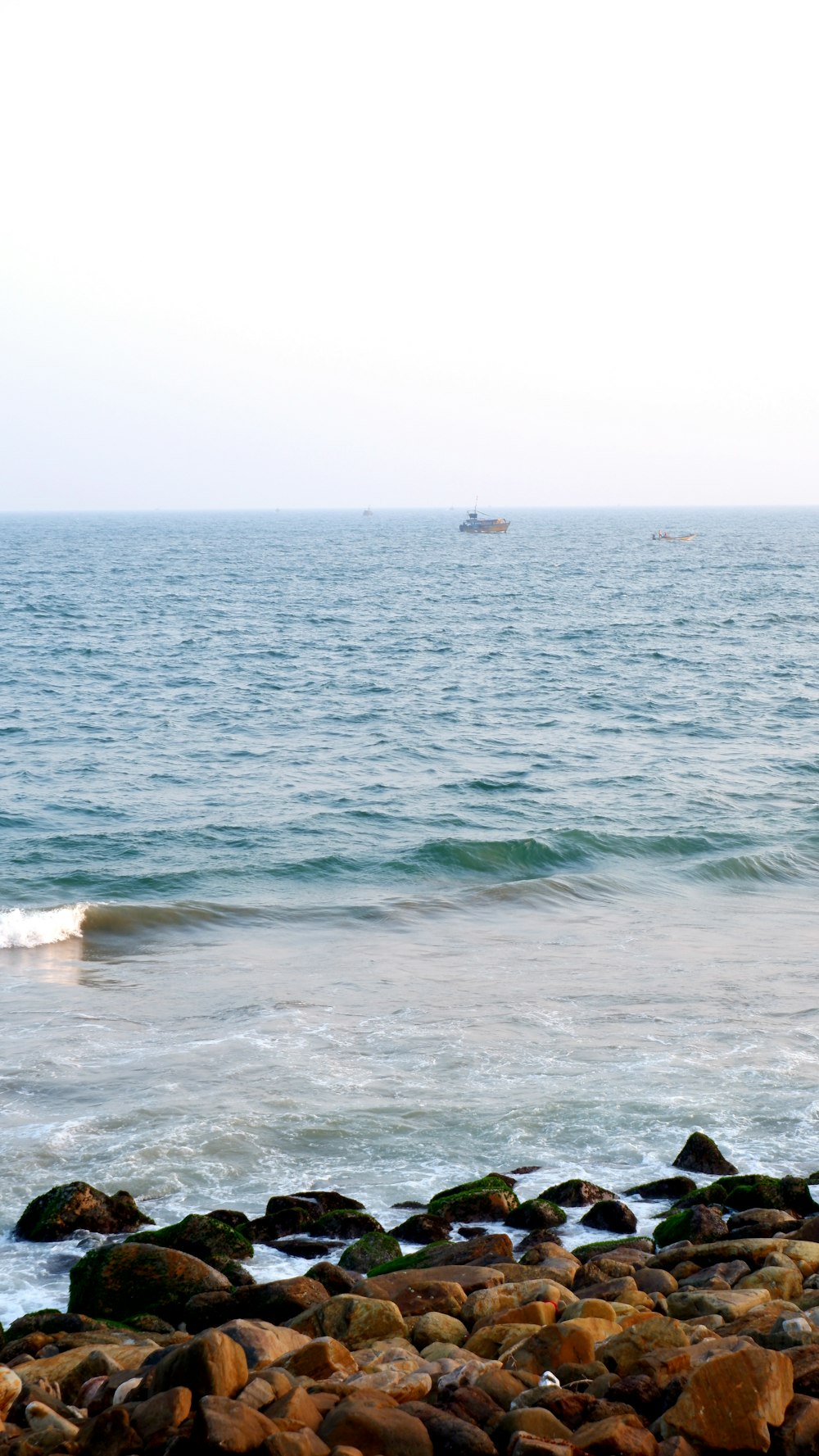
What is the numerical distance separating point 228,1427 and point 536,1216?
15.6 feet

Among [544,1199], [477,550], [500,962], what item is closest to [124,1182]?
[544,1199]

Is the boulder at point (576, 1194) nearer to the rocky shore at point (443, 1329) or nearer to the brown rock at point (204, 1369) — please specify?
the rocky shore at point (443, 1329)

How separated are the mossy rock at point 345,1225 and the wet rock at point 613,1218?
168 cm

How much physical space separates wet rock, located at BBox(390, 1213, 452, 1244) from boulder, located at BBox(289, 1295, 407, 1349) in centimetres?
213

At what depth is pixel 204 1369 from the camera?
20.2 feet

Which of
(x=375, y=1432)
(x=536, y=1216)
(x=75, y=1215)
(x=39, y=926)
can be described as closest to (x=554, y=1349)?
(x=375, y=1432)

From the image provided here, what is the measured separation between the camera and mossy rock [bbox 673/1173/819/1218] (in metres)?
10.2

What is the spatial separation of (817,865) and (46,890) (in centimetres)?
1383

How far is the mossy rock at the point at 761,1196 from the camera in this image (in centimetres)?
1025

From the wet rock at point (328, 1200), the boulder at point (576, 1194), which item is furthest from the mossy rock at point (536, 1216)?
the wet rock at point (328, 1200)

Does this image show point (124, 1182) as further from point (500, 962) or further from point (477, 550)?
point (477, 550)

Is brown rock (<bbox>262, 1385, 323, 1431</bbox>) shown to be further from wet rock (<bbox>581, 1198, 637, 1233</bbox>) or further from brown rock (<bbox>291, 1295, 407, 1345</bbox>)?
wet rock (<bbox>581, 1198, 637, 1233</bbox>)

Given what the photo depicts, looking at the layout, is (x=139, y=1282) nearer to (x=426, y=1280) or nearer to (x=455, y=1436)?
(x=426, y=1280)

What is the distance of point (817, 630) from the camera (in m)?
58.5
